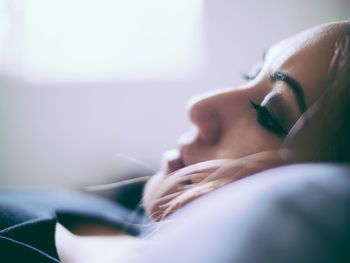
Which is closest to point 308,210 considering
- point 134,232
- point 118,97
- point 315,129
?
point 315,129

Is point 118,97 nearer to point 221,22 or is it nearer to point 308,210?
point 221,22

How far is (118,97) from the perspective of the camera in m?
1.55

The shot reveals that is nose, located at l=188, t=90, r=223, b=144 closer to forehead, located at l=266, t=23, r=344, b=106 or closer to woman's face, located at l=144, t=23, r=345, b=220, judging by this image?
woman's face, located at l=144, t=23, r=345, b=220

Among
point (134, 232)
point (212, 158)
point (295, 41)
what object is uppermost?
point (295, 41)

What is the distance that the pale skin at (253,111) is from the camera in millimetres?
456

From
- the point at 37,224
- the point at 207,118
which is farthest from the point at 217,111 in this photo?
the point at 37,224

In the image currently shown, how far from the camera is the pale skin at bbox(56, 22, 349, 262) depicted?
456mm

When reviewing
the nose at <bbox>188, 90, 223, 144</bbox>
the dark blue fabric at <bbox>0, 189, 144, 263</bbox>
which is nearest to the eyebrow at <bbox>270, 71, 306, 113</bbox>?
the nose at <bbox>188, 90, 223, 144</bbox>

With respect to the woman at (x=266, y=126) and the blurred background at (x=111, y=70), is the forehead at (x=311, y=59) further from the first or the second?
the blurred background at (x=111, y=70)

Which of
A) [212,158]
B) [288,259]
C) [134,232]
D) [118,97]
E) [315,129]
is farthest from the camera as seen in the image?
[118,97]

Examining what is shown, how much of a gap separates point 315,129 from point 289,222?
248 millimetres

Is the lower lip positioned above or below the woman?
below

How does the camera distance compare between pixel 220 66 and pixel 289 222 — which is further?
pixel 220 66

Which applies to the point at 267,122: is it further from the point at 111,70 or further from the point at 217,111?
the point at 111,70
